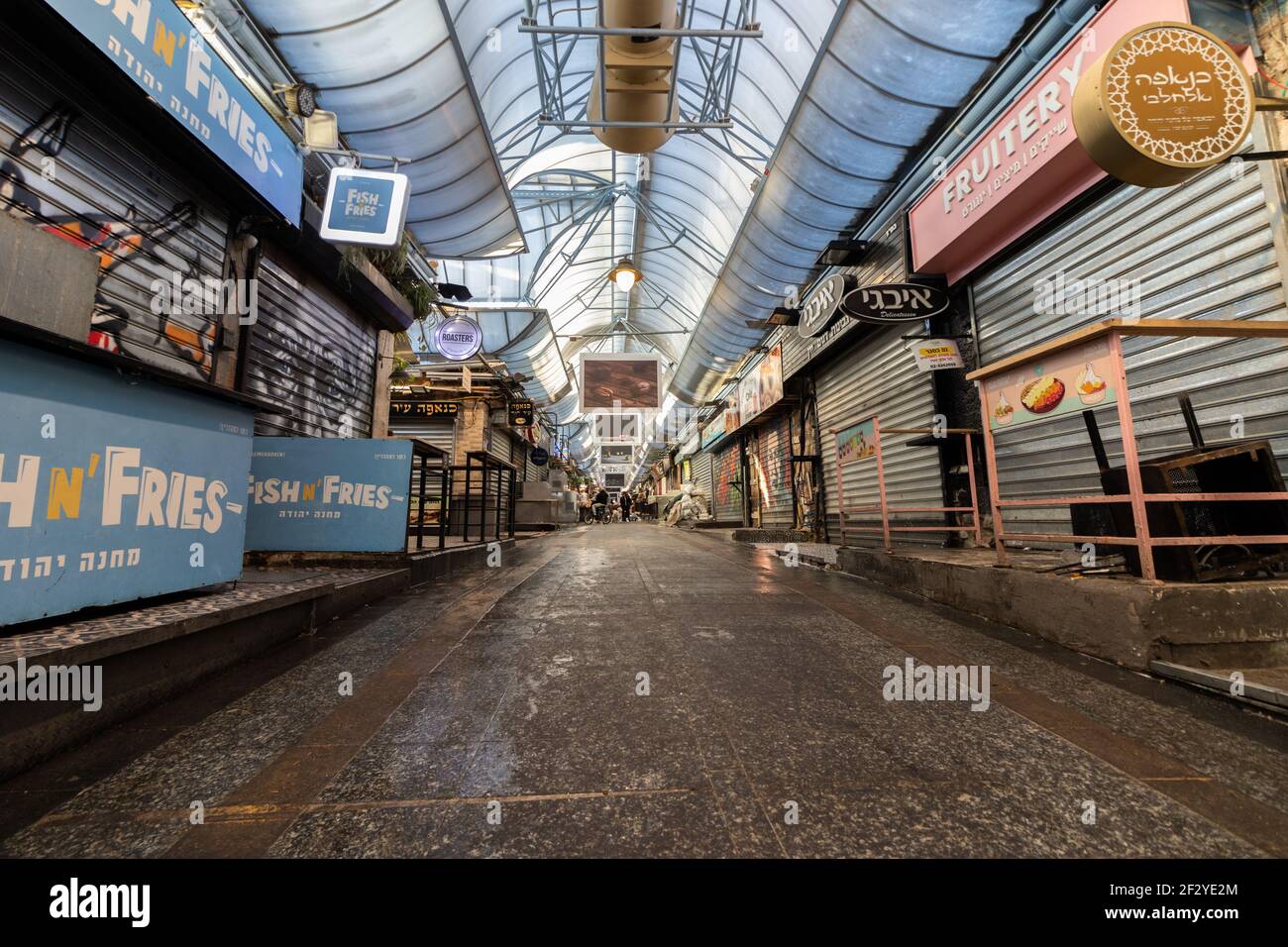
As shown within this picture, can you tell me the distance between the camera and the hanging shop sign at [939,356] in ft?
20.8

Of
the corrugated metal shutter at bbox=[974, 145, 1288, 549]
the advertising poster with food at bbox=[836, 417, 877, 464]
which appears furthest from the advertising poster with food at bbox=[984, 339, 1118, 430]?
the advertising poster with food at bbox=[836, 417, 877, 464]

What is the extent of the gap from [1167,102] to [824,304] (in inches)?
260

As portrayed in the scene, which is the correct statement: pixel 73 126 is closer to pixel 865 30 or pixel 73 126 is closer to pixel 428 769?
pixel 428 769

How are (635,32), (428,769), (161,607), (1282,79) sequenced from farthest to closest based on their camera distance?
(635,32) → (1282,79) → (161,607) → (428,769)

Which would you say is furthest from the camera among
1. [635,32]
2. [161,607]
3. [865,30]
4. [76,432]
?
[635,32]

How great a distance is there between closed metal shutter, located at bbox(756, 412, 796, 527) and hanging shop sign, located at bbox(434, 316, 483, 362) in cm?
859

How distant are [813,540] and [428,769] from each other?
10.7 meters

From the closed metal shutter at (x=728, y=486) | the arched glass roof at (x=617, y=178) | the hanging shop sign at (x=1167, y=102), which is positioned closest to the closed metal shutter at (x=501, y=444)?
the arched glass roof at (x=617, y=178)

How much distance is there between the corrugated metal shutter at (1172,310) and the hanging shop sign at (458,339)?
11.4 m

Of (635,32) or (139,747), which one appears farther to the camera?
(635,32)

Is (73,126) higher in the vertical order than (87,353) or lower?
higher

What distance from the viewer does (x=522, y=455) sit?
71.1ft
